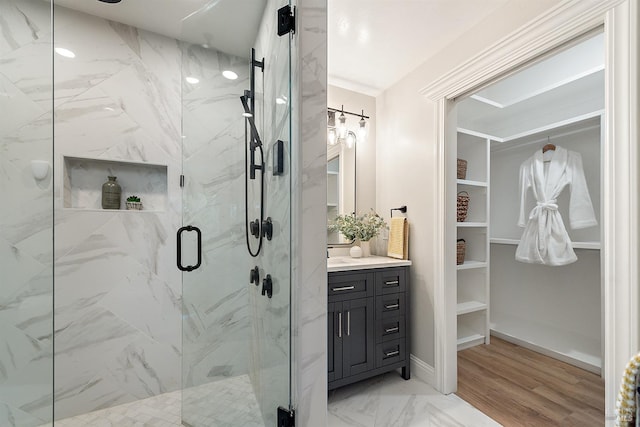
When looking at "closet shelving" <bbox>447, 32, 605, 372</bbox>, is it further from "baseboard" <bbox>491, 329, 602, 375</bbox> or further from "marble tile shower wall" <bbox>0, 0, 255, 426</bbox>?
"marble tile shower wall" <bbox>0, 0, 255, 426</bbox>

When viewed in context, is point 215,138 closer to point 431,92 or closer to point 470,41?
point 431,92

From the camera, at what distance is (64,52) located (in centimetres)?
174

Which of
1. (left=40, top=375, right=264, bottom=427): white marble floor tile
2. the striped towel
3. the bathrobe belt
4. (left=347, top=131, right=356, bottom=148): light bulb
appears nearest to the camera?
the striped towel

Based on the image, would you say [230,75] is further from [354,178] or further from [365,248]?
[365,248]

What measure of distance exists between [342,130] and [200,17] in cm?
136

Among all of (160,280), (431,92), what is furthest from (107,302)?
(431,92)

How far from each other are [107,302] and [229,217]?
1.09 metres

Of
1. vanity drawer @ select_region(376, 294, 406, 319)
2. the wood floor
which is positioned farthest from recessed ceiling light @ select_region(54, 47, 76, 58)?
the wood floor

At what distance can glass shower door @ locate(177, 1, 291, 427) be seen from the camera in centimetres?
145

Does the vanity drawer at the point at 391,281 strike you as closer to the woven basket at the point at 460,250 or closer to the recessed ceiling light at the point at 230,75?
the woven basket at the point at 460,250

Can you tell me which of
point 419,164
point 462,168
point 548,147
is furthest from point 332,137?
point 548,147

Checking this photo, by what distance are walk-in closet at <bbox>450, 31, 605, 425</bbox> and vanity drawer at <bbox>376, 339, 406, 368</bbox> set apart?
0.48 meters

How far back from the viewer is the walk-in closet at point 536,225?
7.23 ft

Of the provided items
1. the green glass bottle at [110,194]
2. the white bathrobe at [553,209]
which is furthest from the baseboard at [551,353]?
the green glass bottle at [110,194]
